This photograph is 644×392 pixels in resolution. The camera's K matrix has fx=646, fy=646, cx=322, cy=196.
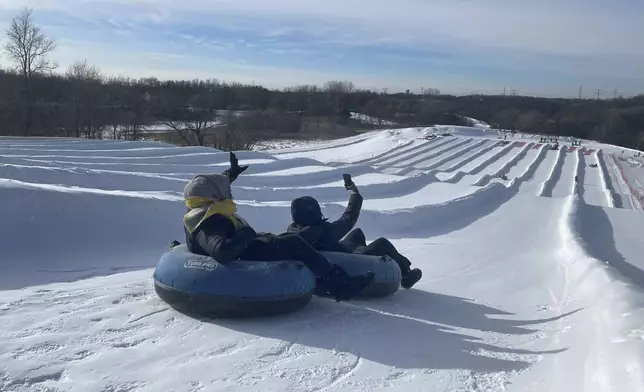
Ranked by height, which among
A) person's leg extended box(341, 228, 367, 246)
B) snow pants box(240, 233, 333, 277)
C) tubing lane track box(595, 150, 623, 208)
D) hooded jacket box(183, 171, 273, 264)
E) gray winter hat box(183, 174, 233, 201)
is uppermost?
gray winter hat box(183, 174, 233, 201)

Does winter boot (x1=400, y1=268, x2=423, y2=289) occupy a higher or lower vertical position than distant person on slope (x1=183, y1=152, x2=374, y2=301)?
lower

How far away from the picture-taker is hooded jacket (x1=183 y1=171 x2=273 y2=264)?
4.91m

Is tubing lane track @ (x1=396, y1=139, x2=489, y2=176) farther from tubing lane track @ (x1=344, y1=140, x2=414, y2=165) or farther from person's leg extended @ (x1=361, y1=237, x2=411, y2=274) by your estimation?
person's leg extended @ (x1=361, y1=237, x2=411, y2=274)

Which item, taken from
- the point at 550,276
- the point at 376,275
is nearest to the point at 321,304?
the point at 376,275

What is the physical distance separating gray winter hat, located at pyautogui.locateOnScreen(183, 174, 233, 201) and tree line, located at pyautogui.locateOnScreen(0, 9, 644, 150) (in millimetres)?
32200

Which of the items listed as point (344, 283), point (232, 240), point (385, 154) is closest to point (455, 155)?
point (385, 154)

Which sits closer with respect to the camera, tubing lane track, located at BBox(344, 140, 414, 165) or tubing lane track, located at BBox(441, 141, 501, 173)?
tubing lane track, located at BBox(441, 141, 501, 173)

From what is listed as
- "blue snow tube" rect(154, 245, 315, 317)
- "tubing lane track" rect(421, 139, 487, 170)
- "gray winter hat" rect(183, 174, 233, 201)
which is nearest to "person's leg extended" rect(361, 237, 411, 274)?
"blue snow tube" rect(154, 245, 315, 317)

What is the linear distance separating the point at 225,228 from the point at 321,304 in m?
1.10

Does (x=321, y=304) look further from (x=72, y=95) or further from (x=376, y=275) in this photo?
(x=72, y=95)

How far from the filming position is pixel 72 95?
141ft

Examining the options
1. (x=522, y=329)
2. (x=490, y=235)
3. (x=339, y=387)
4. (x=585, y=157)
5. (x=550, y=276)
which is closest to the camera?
(x=339, y=387)

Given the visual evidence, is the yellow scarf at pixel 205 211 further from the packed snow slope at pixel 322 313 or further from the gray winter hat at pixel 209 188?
the packed snow slope at pixel 322 313

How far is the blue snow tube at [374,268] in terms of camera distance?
231 inches
